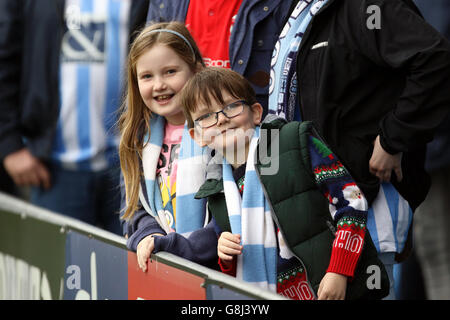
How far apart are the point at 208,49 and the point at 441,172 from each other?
5.19ft

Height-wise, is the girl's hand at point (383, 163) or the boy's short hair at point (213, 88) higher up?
the boy's short hair at point (213, 88)

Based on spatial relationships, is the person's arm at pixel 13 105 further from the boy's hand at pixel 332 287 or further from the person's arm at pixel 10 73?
the boy's hand at pixel 332 287

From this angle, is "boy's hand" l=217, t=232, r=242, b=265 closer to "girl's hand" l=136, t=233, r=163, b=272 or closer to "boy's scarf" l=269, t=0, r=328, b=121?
"girl's hand" l=136, t=233, r=163, b=272

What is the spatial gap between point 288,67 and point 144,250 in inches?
Answer: 35.0

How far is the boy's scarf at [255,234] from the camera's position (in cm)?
283

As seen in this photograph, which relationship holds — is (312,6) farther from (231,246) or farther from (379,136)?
(231,246)

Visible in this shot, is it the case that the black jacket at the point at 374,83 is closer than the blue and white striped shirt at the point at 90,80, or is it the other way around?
the black jacket at the point at 374,83

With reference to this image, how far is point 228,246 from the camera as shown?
278cm

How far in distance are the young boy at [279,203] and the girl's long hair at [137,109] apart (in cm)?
38

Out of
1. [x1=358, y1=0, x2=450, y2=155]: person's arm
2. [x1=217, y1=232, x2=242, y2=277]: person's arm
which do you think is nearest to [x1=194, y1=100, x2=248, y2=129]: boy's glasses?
[x1=217, y1=232, x2=242, y2=277]: person's arm

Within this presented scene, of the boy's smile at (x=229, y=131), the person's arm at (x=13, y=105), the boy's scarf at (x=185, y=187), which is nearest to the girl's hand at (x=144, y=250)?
the boy's scarf at (x=185, y=187)

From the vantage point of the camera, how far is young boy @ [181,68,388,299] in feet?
8.93

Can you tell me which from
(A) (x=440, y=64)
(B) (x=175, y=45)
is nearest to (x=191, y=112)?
(B) (x=175, y=45)

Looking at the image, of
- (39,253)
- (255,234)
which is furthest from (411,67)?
(39,253)
